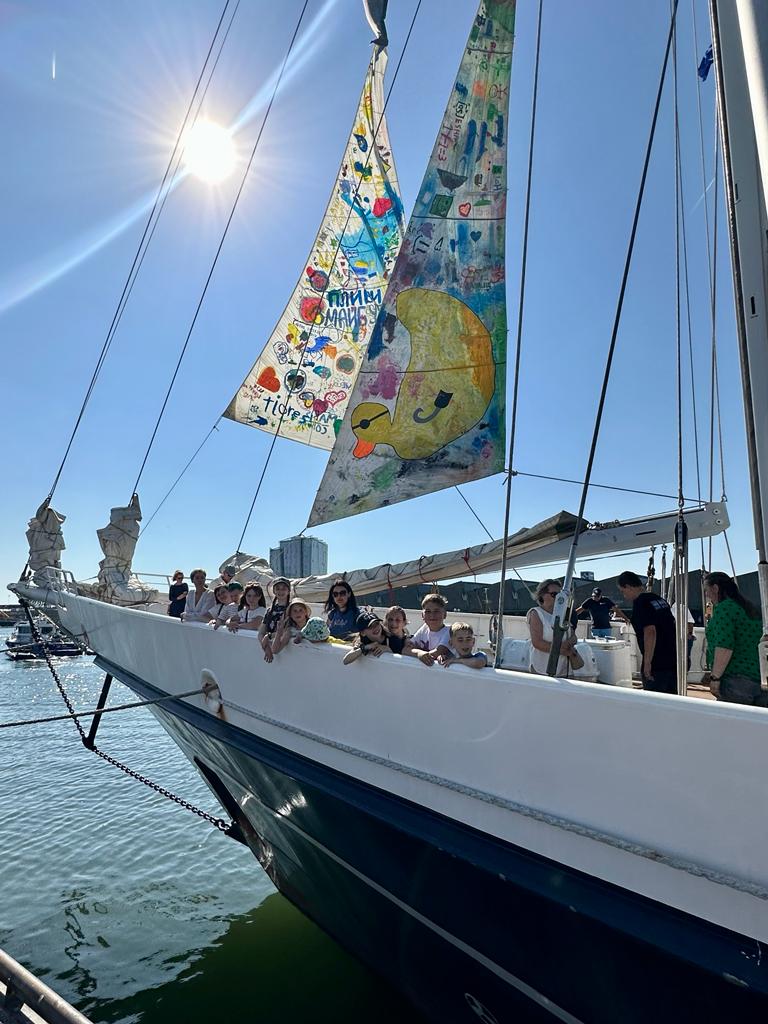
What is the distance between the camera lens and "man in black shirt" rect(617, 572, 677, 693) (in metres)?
3.41

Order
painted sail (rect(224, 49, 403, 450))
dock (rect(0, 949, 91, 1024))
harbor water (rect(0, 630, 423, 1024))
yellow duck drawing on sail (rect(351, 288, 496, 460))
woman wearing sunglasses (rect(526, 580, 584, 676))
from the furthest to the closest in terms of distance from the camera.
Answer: painted sail (rect(224, 49, 403, 450)), yellow duck drawing on sail (rect(351, 288, 496, 460)), harbor water (rect(0, 630, 423, 1024)), woman wearing sunglasses (rect(526, 580, 584, 676)), dock (rect(0, 949, 91, 1024))

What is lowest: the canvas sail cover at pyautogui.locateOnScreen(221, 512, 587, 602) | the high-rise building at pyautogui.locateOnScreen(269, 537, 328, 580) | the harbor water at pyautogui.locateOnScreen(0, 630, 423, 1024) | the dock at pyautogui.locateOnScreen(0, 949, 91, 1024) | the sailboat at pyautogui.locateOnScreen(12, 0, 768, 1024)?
the harbor water at pyautogui.locateOnScreen(0, 630, 423, 1024)

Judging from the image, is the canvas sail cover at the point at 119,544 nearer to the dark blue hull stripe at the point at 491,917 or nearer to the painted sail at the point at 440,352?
the painted sail at the point at 440,352

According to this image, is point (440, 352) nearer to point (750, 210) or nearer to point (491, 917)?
point (750, 210)

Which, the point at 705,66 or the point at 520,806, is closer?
the point at 520,806

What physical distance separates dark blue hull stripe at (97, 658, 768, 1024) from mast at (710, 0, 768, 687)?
3.55 feet

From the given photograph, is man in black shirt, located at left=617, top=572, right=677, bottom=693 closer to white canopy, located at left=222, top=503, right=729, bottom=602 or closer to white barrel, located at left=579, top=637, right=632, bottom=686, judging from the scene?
white barrel, located at left=579, top=637, right=632, bottom=686

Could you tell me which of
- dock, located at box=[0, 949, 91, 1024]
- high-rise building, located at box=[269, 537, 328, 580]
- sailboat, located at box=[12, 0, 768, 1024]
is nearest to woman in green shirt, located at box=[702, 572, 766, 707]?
sailboat, located at box=[12, 0, 768, 1024]

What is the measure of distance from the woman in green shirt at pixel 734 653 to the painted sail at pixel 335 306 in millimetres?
7773

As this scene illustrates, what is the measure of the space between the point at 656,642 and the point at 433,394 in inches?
143

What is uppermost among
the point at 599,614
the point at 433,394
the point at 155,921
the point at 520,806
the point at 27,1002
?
the point at 433,394

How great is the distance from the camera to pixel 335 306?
1030cm

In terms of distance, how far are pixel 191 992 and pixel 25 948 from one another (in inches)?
80.5

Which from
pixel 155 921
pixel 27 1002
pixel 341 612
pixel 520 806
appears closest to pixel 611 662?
pixel 341 612
